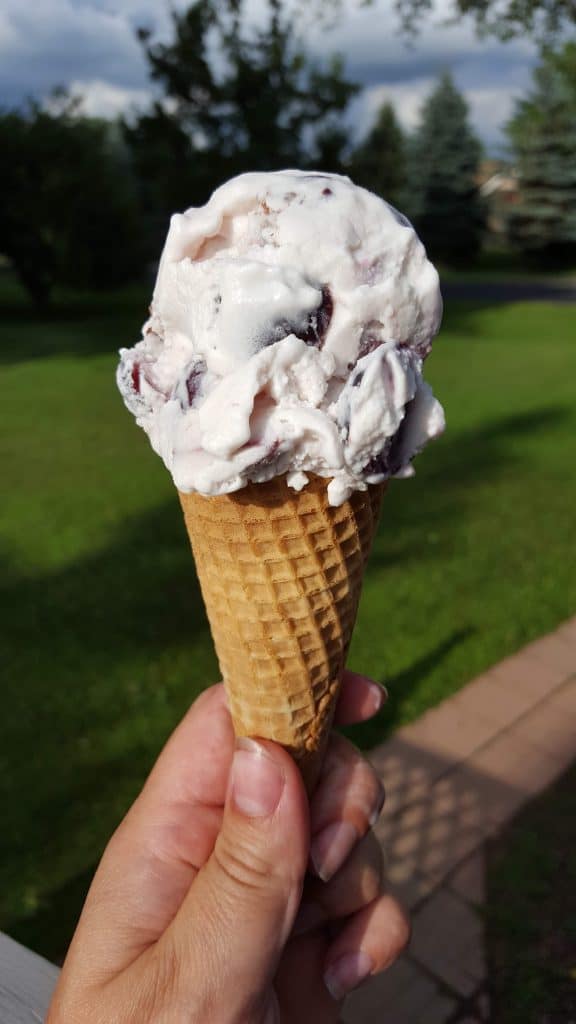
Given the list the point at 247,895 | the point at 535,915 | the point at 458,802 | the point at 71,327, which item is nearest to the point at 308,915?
the point at 247,895

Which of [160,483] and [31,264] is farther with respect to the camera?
[31,264]

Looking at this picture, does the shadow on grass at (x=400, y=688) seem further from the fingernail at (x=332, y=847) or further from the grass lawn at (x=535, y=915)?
the fingernail at (x=332, y=847)

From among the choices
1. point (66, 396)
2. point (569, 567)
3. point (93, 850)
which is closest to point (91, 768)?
point (93, 850)

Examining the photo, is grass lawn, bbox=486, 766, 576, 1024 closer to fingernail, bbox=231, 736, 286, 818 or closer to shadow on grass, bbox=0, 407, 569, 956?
shadow on grass, bbox=0, 407, 569, 956

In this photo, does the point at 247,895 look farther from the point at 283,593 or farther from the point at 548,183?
the point at 548,183

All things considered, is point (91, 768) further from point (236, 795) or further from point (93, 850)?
point (236, 795)

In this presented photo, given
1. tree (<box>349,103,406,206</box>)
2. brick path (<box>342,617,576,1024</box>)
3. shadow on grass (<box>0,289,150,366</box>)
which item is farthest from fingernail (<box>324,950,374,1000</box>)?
tree (<box>349,103,406,206</box>)
